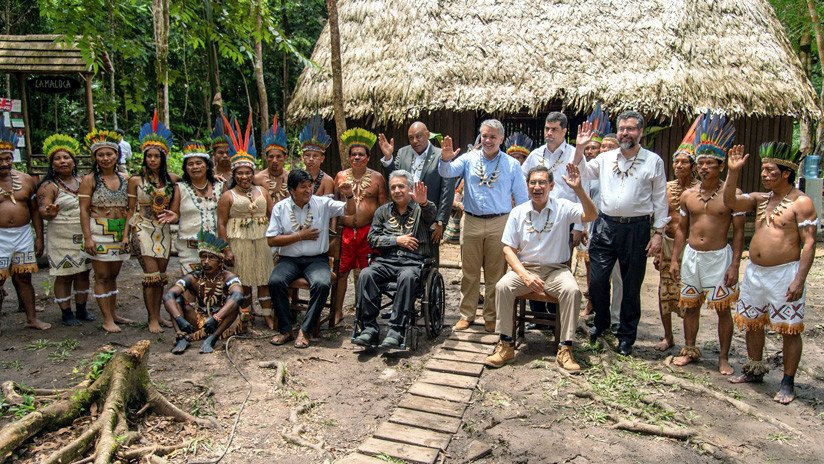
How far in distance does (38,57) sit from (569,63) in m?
8.17

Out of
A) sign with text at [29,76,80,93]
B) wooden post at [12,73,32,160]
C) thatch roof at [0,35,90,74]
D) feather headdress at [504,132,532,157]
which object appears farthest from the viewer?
sign with text at [29,76,80,93]

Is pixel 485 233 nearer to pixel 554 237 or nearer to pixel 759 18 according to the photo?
pixel 554 237

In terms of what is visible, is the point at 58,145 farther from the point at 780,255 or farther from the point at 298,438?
the point at 780,255

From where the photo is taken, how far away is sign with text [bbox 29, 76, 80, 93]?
8.78 m

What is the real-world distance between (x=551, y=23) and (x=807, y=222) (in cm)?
766

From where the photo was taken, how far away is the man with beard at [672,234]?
16.6ft

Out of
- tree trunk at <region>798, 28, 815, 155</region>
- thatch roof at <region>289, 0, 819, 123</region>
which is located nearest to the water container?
tree trunk at <region>798, 28, 815, 155</region>

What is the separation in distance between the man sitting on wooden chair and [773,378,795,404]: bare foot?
1366 mm

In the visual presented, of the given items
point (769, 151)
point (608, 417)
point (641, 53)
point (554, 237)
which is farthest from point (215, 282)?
point (641, 53)

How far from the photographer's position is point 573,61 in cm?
1034

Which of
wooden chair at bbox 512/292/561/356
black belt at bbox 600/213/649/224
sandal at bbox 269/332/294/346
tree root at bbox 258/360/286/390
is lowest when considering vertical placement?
tree root at bbox 258/360/286/390

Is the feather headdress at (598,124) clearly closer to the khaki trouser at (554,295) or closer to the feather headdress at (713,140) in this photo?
the feather headdress at (713,140)

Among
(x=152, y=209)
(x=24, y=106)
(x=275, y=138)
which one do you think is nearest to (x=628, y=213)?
(x=275, y=138)

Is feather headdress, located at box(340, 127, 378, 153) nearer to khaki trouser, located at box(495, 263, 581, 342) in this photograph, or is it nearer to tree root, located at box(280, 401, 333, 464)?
khaki trouser, located at box(495, 263, 581, 342)
